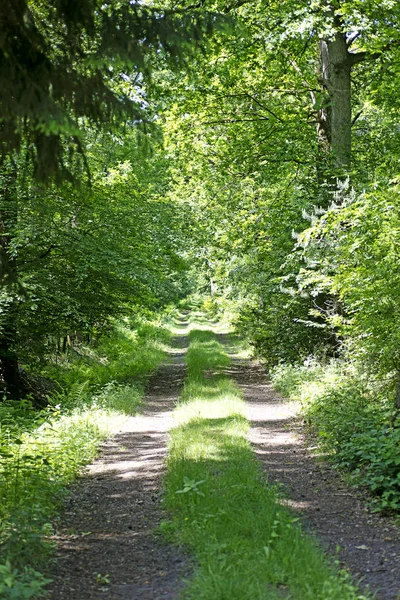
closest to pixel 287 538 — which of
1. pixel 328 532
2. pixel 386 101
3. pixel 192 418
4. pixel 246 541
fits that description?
pixel 246 541

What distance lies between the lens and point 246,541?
4984 mm

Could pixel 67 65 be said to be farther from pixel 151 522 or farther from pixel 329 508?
pixel 329 508

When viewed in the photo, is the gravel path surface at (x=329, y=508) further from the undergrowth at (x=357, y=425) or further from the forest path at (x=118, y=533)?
the forest path at (x=118, y=533)

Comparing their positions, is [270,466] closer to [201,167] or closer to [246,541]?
[246,541]

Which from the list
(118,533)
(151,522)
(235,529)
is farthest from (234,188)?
(235,529)

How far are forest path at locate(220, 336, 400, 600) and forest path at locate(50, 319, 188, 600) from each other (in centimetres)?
143

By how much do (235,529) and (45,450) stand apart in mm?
3384

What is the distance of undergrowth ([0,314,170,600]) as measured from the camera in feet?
15.3

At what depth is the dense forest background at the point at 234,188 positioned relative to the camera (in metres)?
4.73

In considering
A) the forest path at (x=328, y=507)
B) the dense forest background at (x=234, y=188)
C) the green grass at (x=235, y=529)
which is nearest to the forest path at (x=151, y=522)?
the forest path at (x=328, y=507)

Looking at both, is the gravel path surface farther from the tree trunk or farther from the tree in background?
the tree trunk

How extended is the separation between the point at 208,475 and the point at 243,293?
1359 centimetres

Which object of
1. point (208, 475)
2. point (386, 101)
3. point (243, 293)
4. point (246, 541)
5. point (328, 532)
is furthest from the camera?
point (243, 293)

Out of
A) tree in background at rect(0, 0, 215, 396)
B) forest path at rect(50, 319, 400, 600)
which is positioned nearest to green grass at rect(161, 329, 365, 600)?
forest path at rect(50, 319, 400, 600)
